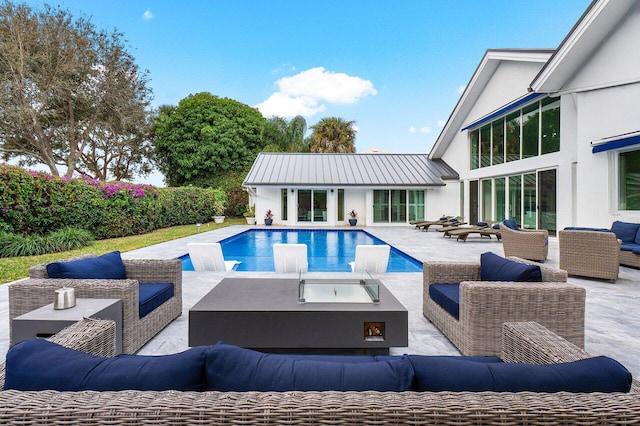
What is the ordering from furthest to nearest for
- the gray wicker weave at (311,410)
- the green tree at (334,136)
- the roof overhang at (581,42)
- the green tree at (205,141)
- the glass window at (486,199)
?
the green tree at (205,141)
the green tree at (334,136)
the glass window at (486,199)
the roof overhang at (581,42)
the gray wicker weave at (311,410)

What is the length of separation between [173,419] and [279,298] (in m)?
2.39

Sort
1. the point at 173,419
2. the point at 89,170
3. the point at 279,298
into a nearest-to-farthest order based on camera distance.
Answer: the point at 173,419 → the point at 279,298 → the point at 89,170

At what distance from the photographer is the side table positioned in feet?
8.12

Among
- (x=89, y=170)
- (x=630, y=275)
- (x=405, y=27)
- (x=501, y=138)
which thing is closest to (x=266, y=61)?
(x=405, y=27)

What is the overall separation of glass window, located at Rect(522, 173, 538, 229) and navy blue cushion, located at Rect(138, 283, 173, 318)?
40.0ft

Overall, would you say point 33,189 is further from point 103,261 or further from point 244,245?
point 103,261

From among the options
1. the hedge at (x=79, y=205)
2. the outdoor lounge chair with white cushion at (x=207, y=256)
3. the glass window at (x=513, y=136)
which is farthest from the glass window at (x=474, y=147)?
the hedge at (x=79, y=205)

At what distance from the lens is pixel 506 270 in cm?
348

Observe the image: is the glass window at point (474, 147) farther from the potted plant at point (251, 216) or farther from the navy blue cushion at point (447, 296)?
the navy blue cushion at point (447, 296)

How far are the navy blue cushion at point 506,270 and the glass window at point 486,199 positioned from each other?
12287 millimetres

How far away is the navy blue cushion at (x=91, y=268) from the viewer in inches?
132

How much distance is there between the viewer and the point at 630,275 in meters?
6.43

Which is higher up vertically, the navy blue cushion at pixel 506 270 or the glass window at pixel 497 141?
the glass window at pixel 497 141

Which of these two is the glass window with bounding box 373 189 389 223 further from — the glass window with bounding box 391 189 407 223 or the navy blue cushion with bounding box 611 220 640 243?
the navy blue cushion with bounding box 611 220 640 243
